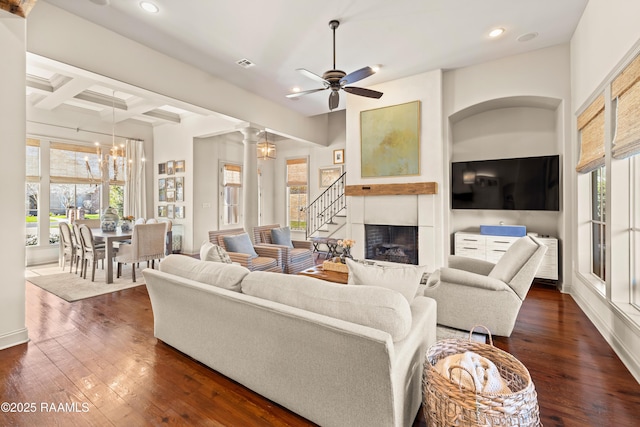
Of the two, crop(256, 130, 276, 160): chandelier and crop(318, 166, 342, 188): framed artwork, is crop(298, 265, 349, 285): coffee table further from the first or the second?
crop(318, 166, 342, 188): framed artwork

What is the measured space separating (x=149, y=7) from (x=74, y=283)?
4129 mm

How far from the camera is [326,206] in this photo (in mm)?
7898

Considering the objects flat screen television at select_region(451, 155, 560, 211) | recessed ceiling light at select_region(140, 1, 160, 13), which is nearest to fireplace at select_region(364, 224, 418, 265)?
flat screen television at select_region(451, 155, 560, 211)

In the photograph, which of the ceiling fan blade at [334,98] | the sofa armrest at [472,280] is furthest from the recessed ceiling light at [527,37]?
the sofa armrest at [472,280]

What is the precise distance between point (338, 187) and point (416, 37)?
4.27 m

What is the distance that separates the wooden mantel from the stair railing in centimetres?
177

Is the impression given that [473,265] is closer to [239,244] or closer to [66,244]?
[239,244]

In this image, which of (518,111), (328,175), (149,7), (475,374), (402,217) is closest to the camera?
(475,374)

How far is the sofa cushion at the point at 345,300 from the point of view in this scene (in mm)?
1454

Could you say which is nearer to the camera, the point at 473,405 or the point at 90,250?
the point at 473,405

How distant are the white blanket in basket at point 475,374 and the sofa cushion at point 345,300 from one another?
29 centimetres

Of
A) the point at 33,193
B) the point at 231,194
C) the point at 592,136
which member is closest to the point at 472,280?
the point at 592,136

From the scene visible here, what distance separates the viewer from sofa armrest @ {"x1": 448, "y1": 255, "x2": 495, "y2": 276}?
334 centimetres

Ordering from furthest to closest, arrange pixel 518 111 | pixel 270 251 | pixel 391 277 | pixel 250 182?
pixel 250 182 < pixel 518 111 < pixel 270 251 < pixel 391 277
